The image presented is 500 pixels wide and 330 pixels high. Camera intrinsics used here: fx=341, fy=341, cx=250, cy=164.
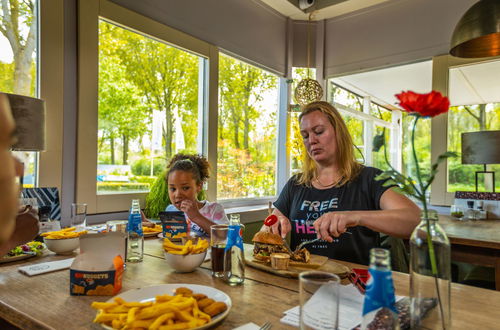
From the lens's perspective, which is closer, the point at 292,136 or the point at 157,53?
the point at 157,53

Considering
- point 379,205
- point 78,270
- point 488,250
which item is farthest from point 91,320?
point 488,250

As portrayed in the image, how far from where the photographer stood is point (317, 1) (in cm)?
376

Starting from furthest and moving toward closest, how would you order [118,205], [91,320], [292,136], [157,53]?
1. [292,136]
2. [157,53]
3. [118,205]
4. [91,320]

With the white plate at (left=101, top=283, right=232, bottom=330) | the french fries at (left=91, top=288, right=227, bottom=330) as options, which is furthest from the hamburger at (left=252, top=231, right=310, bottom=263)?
the french fries at (left=91, top=288, right=227, bottom=330)

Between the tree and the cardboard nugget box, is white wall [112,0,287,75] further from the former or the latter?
the cardboard nugget box

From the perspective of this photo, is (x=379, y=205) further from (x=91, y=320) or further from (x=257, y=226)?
(x=257, y=226)

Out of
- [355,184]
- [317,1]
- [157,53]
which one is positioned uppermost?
[317,1]

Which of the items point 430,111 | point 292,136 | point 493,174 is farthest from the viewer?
point 292,136

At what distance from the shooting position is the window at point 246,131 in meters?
3.34

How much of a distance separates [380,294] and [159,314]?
1.46 ft

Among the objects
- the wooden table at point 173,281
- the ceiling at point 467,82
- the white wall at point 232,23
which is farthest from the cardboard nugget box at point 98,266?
the white wall at point 232,23

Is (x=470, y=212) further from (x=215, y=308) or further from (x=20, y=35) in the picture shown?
(x=20, y=35)

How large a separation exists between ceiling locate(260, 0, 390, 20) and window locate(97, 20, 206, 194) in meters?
1.40

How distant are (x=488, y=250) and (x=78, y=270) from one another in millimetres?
2254
